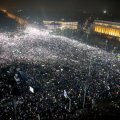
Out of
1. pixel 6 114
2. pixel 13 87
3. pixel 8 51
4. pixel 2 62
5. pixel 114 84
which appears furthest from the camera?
pixel 8 51

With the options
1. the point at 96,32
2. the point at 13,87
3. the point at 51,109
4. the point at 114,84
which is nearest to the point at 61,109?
the point at 51,109

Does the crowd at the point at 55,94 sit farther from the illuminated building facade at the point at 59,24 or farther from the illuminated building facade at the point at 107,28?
the illuminated building facade at the point at 59,24

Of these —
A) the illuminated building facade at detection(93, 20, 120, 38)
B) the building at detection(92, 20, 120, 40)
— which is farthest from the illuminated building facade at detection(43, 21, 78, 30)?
the illuminated building facade at detection(93, 20, 120, 38)

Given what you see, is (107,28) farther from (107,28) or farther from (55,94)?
(55,94)

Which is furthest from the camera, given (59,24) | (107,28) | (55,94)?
(59,24)

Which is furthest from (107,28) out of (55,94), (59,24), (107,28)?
(55,94)

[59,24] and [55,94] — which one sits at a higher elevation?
[59,24]

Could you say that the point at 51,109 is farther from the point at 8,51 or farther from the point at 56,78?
the point at 8,51

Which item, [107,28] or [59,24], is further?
[59,24]
